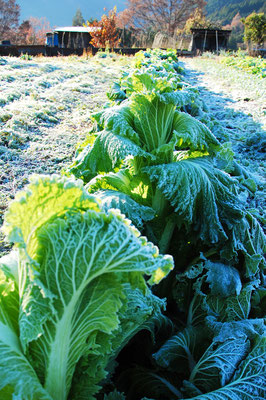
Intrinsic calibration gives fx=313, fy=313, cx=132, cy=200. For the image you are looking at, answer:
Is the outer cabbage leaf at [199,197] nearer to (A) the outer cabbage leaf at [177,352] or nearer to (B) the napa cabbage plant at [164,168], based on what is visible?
(B) the napa cabbage plant at [164,168]

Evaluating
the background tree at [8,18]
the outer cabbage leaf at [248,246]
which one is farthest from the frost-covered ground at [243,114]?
the background tree at [8,18]

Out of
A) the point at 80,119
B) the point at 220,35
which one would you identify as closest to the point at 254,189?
the point at 80,119

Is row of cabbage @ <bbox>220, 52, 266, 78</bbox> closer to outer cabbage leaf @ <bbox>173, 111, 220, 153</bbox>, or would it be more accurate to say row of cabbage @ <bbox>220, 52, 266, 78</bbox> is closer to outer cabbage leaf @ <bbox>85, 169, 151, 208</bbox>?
outer cabbage leaf @ <bbox>173, 111, 220, 153</bbox>

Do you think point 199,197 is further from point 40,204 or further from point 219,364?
point 40,204

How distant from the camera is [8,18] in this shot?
164 ft

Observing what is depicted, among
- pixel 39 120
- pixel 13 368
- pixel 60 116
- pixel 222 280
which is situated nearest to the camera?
pixel 13 368

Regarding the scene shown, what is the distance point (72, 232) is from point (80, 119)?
255 inches

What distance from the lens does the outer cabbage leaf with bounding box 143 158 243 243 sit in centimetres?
225

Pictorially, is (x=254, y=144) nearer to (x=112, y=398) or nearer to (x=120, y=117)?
(x=120, y=117)

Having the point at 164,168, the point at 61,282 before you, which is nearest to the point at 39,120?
the point at 164,168

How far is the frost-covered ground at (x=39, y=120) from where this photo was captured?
4914 millimetres

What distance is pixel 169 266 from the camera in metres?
1.21

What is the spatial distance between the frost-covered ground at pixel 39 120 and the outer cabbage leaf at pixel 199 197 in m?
1.95

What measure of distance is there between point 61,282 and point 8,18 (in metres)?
60.0
